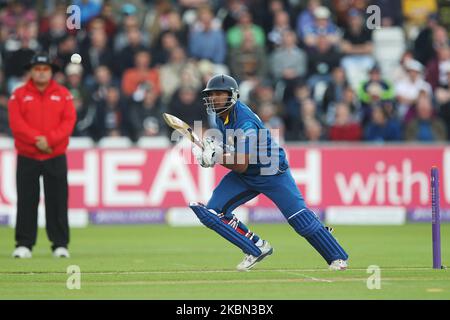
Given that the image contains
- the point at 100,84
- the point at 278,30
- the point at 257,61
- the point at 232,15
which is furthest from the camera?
the point at 232,15

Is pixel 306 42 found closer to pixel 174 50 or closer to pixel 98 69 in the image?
pixel 174 50

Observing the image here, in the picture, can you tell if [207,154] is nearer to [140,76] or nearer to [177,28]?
[140,76]

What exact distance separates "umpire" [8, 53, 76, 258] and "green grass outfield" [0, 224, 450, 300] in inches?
16.0

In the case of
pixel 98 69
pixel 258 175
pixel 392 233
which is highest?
pixel 98 69

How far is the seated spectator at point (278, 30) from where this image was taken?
24.2 metres

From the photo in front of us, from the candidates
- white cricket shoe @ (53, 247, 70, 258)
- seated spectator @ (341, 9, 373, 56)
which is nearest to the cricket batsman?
white cricket shoe @ (53, 247, 70, 258)

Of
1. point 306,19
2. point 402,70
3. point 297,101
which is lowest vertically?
point 297,101

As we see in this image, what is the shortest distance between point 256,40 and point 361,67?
2.33 metres

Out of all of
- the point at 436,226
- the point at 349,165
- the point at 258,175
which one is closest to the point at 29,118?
the point at 258,175

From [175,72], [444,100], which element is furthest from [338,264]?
[444,100]

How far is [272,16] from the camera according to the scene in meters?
→ 24.6

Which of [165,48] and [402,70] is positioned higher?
[165,48]

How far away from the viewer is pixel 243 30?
78.9 feet

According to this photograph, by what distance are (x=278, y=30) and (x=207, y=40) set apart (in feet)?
5.28
